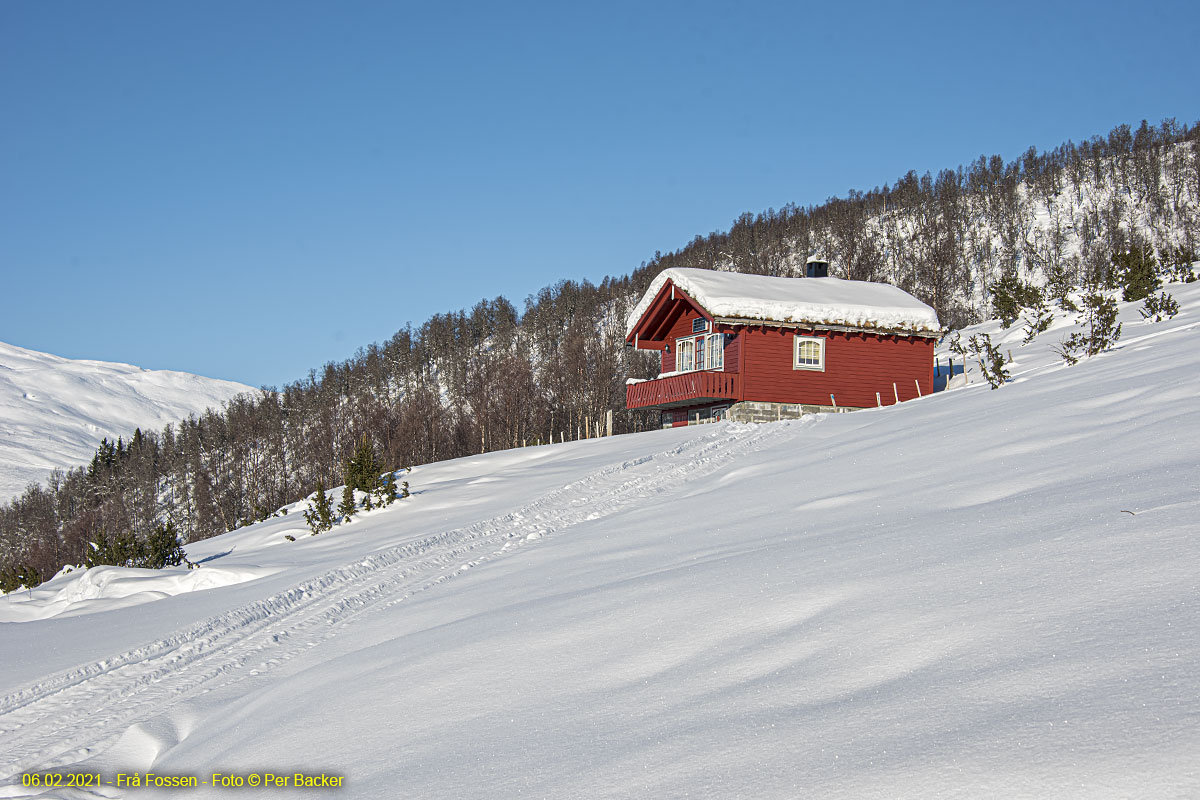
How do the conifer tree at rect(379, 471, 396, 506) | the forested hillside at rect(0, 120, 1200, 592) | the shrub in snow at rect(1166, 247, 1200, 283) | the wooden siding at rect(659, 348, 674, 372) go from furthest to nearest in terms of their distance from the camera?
the forested hillside at rect(0, 120, 1200, 592)
the shrub in snow at rect(1166, 247, 1200, 283)
the wooden siding at rect(659, 348, 674, 372)
the conifer tree at rect(379, 471, 396, 506)

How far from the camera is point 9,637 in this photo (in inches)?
403

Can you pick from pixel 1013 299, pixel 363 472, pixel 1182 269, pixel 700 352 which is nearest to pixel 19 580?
pixel 363 472

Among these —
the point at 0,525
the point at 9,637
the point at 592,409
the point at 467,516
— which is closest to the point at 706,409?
the point at 467,516

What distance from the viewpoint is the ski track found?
21.4 ft

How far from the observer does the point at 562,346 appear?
2990 inches

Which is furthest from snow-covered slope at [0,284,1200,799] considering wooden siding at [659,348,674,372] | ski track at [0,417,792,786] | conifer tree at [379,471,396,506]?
wooden siding at [659,348,674,372]

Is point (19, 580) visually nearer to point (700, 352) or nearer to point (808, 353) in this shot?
point (700, 352)

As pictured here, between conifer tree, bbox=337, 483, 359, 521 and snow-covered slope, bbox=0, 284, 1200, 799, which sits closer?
snow-covered slope, bbox=0, 284, 1200, 799

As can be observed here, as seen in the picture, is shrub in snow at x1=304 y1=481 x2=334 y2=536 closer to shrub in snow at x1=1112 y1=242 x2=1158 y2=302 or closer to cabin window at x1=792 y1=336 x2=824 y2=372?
cabin window at x1=792 y1=336 x2=824 y2=372

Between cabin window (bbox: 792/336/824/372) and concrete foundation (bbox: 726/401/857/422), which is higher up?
cabin window (bbox: 792/336/824/372)

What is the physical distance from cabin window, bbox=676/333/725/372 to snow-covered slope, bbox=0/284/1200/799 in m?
17.3

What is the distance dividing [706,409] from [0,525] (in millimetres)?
91444

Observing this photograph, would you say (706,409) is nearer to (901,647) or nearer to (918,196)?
(901,647)

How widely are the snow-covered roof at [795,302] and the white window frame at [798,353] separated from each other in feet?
2.43
